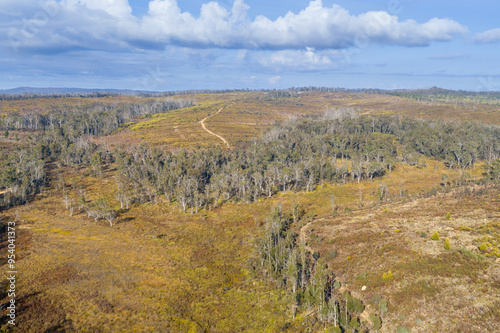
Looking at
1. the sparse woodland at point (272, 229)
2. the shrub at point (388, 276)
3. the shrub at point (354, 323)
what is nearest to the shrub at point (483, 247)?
the sparse woodland at point (272, 229)

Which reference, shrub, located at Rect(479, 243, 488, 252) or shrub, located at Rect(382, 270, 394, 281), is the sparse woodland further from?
shrub, located at Rect(479, 243, 488, 252)

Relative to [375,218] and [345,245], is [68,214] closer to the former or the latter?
[345,245]

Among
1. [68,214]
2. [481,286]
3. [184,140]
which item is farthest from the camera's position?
[184,140]

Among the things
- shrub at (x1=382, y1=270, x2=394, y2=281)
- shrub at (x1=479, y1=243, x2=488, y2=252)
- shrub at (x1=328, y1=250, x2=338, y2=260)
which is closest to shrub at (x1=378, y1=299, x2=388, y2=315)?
shrub at (x1=382, y1=270, x2=394, y2=281)

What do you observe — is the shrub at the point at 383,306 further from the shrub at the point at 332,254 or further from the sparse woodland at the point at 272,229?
the shrub at the point at 332,254

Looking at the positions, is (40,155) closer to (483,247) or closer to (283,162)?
(283,162)

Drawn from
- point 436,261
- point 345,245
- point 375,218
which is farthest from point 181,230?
point 436,261

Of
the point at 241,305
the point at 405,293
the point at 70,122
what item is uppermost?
the point at 70,122

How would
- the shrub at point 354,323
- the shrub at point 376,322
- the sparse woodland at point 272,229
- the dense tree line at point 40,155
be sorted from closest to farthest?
1. the shrub at point 376,322
2. the shrub at point 354,323
3. the sparse woodland at point 272,229
4. the dense tree line at point 40,155
